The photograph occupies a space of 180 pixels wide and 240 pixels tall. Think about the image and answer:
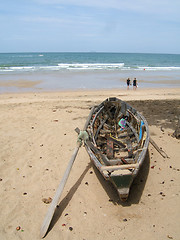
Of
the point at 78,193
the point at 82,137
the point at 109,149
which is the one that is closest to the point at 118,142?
the point at 109,149

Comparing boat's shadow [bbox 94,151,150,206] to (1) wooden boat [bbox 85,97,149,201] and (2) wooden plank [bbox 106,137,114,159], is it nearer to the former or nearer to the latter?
(1) wooden boat [bbox 85,97,149,201]

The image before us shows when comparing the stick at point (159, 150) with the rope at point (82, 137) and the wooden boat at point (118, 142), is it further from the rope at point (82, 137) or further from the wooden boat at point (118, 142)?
the rope at point (82, 137)

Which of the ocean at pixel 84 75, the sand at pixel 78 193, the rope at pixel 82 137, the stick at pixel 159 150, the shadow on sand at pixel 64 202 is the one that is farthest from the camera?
the ocean at pixel 84 75

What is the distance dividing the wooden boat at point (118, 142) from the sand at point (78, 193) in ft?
1.85

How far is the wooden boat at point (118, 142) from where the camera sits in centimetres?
473

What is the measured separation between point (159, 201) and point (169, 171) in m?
1.34

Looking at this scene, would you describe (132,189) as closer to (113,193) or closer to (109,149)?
(113,193)

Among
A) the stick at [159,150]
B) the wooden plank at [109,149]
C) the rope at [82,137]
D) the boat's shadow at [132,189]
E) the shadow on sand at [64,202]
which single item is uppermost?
the rope at [82,137]

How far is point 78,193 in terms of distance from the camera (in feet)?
18.0

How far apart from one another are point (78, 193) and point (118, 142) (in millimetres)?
2155

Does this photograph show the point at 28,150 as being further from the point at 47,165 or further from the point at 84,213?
the point at 84,213

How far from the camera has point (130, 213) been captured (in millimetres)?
4723

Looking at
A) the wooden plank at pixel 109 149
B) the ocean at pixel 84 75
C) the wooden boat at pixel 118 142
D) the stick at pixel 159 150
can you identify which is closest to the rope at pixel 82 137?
the wooden boat at pixel 118 142

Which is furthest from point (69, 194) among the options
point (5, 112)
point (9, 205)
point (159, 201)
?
point (5, 112)
